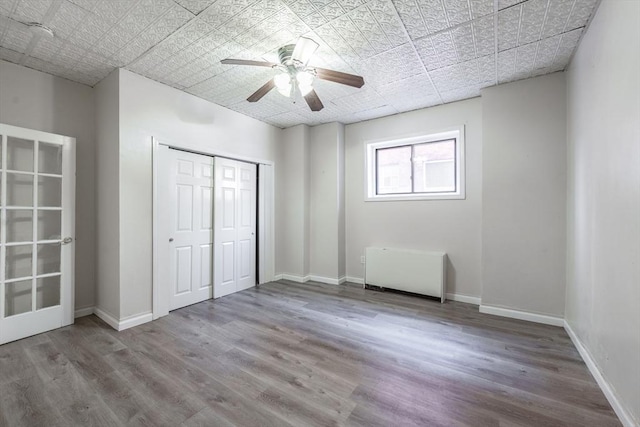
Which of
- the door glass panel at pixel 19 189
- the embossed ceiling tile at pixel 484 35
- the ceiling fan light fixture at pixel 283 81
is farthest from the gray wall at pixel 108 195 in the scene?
the embossed ceiling tile at pixel 484 35

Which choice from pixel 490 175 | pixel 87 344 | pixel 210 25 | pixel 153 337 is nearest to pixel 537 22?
pixel 490 175

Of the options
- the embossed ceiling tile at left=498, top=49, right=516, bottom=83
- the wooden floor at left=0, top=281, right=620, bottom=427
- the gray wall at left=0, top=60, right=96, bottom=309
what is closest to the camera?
the wooden floor at left=0, top=281, right=620, bottom=427

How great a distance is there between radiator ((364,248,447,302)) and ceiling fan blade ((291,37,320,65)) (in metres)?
2.89

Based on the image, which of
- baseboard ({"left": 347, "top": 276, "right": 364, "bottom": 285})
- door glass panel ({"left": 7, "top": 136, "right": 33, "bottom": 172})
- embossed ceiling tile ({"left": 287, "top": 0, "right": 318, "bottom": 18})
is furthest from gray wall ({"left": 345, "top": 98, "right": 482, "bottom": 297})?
door glass panel ({"left": 7, "top": 136, "right": 33, "bottom": 172})

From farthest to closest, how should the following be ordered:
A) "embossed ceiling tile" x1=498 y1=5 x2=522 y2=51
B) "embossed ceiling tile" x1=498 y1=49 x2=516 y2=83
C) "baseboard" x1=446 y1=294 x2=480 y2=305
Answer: "baseboard" x1=446 y1=294 x2=480 y2=305 → "embossed ceiling tile" x1=498 y1=49 x2=516 y2=83 → "embossed ceiling tile" x1=498 y1=5 x2=522 y2=51

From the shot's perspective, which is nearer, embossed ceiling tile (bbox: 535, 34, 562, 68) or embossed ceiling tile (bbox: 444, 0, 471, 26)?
embossed ceiling tile (bbox: 444, 0, 471, 26)

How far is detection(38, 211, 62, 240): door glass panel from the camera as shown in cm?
280

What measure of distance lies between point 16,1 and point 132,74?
100 cm

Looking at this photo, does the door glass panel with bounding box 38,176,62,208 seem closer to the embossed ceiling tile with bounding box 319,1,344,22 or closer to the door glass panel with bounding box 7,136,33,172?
the door glass panel with bounding box 7,136,33,172

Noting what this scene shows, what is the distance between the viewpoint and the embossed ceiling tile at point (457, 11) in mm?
1972

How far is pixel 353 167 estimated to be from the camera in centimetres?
465

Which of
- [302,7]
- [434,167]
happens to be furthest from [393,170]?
[302,7]

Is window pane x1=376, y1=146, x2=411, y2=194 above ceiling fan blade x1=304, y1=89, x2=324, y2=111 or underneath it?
underneath

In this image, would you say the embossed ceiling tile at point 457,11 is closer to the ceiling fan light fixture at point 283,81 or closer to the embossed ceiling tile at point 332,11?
the embossed ceiling tile at point 332,11
